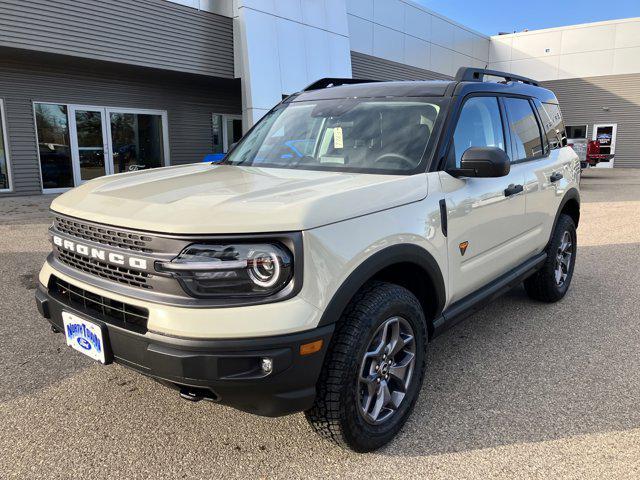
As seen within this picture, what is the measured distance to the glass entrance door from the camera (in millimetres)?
13250

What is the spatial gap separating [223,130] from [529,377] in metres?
15.2

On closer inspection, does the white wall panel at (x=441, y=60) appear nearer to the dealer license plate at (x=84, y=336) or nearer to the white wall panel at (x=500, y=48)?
the white wall panel at (x=500, y=48)

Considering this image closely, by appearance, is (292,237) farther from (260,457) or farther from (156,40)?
(156,40)

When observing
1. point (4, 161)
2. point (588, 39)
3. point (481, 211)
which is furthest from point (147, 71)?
point (588, 39)

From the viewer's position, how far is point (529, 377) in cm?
327

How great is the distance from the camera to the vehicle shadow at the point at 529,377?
2.68 meters

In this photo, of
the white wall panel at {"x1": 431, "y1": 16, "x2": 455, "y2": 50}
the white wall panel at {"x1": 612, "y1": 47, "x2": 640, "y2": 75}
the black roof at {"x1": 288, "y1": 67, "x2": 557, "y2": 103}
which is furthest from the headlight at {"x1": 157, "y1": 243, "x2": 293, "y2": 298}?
the white wall panel at {"x1": 612, "y1": 47, "x2": 640, "y2": 75}

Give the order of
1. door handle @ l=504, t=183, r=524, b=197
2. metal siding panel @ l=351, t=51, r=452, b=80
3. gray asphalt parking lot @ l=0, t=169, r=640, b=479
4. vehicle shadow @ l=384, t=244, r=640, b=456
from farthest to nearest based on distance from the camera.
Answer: metal siding panel @ l=351, t=51, r=452, b=80 → door handle @ l=504, t=183, r=524, b=197 → vehicle shadow @ l=384, t=244, r=640, b=456 → gray asphalt parking lot @ l=0, t=169, r=640, b=479

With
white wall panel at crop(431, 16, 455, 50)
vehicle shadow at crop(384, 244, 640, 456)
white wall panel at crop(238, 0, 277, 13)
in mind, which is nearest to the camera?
vehicle shadow at crop(384, 244, 640, 456)

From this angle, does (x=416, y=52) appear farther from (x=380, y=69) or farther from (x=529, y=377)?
(x=529, y=377)

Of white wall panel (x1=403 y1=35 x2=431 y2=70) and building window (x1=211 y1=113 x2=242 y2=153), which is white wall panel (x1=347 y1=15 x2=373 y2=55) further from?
building window (x1=211 y1=113 x2=242 y2=153)

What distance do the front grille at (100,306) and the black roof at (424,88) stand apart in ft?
7.11

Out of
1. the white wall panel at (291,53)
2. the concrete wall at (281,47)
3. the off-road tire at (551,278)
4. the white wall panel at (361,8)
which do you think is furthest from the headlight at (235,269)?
the white wall panel at (361,8)

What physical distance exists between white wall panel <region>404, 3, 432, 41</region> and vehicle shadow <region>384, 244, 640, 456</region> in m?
19.6
